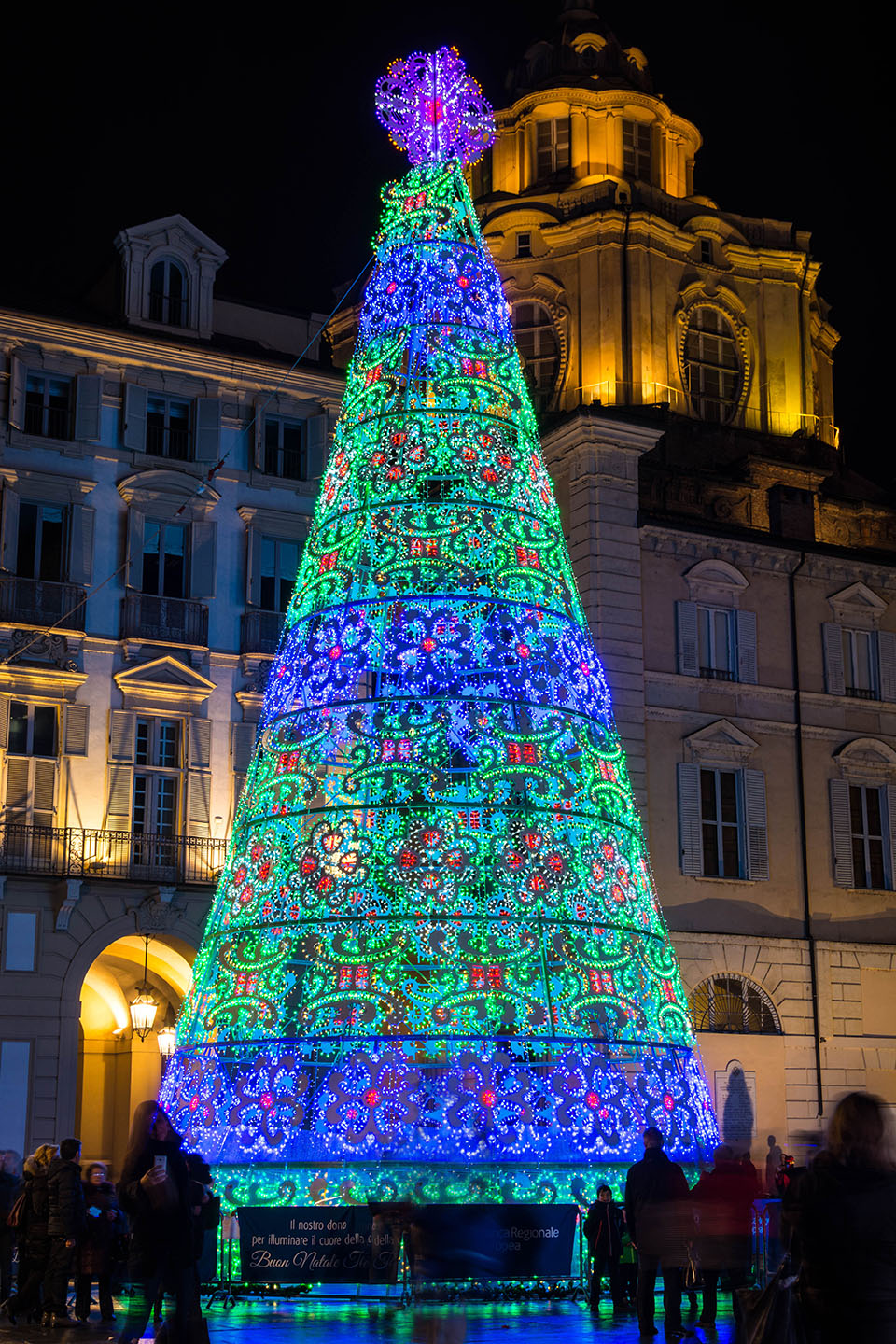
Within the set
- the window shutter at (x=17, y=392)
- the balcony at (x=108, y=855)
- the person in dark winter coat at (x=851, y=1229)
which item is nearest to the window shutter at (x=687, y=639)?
the balcony at (x=108, y=855)

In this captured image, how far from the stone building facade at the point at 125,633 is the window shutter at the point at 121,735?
3cm

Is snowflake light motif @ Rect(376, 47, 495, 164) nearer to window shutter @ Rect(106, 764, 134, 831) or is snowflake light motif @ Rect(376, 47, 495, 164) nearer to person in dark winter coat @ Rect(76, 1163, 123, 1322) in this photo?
person in dark winter coat @ Rect(76, 1163, 123, 1322)

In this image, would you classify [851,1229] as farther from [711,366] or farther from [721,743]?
[711,366]

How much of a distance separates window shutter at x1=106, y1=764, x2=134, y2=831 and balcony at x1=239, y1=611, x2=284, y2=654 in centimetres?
275

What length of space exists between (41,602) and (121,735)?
2320 mm

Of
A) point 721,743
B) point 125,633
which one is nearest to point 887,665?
point 721,743

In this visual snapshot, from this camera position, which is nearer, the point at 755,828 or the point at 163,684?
the point at 163,684

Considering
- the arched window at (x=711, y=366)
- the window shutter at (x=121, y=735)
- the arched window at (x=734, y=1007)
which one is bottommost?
the arched window at (x=734, y=1007)

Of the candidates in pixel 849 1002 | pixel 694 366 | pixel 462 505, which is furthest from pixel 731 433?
pixel 462 505

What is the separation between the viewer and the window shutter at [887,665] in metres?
31.5

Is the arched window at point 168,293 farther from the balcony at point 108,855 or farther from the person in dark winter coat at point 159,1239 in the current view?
the person in dark winter coat at point 159,1239

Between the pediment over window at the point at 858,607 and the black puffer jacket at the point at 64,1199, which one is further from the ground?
the pediment over window at the point at 858,607

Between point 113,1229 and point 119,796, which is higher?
point 119,796

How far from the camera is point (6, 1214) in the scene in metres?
14.2
